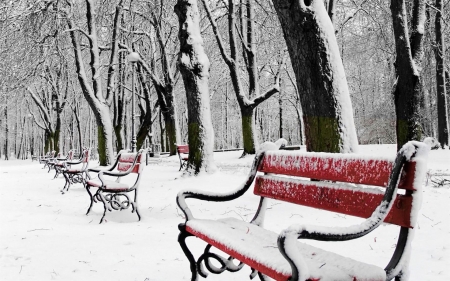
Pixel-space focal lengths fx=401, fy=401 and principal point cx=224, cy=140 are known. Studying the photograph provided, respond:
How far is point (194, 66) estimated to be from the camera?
29.2 ft

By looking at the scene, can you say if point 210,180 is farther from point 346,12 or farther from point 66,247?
point 346,12

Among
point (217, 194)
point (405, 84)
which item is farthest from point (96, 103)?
point (217, 194)

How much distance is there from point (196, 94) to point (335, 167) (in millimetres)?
6851

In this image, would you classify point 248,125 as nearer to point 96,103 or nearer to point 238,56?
point 238,56

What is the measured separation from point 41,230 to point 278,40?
1438 centimetres

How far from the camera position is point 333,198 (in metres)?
2.38

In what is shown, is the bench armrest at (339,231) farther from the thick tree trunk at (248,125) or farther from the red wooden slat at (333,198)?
the thick tree trunk at (248,125)

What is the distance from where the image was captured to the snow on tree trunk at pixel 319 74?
4.80 m

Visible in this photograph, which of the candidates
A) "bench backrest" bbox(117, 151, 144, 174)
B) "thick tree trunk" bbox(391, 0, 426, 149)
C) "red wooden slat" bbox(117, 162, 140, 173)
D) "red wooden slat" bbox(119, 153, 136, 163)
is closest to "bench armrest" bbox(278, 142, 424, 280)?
"bench backrest" bbox(117, 151, 144, 174)

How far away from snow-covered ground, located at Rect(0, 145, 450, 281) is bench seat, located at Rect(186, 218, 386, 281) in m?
0.79

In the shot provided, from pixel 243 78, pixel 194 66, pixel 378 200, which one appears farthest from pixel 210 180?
pixel 243 78

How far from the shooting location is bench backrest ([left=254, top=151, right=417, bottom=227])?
6.43 feet

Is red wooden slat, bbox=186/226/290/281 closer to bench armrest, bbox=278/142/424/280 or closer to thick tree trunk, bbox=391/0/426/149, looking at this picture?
bench armrest, bbox=278/142/424/280

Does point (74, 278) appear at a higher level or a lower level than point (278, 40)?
lower
